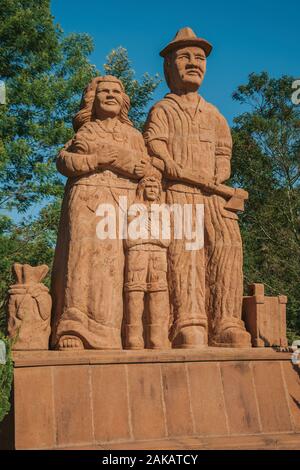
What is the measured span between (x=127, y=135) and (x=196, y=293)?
2.06m

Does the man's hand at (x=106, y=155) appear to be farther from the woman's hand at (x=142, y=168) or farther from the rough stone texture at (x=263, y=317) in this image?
the rough stone texture at (x=263, y=317)

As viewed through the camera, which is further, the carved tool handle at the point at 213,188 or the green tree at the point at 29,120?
the green tree at the point at 29,120

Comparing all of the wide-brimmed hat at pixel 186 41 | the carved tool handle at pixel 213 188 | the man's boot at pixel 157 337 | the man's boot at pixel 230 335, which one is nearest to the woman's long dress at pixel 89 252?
the man's boot at pixel 157 337

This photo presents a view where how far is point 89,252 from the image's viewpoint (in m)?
7.29

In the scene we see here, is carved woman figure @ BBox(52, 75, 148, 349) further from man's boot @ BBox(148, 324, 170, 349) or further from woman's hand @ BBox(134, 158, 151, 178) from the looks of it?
man's boot @ BBox(148, 324, 170, 349)

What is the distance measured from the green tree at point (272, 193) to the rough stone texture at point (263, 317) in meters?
9.84

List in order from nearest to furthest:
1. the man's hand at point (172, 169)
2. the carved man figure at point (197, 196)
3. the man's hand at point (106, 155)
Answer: the man's hand at point (106, 155), the carved man figure at point (197, 196), the man's hand at point (172, 169)

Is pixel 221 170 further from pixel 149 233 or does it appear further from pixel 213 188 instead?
pixel 149 233

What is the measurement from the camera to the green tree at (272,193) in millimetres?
18250

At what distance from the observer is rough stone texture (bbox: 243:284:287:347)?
784cm

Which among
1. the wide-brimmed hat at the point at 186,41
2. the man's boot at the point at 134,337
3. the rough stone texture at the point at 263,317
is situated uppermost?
the wide-brimmed hat at the point at 186,41

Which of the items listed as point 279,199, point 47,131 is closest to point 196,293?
point 47,131

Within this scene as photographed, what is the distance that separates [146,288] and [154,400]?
1295 mm

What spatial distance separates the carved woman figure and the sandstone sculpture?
0.55 feet
